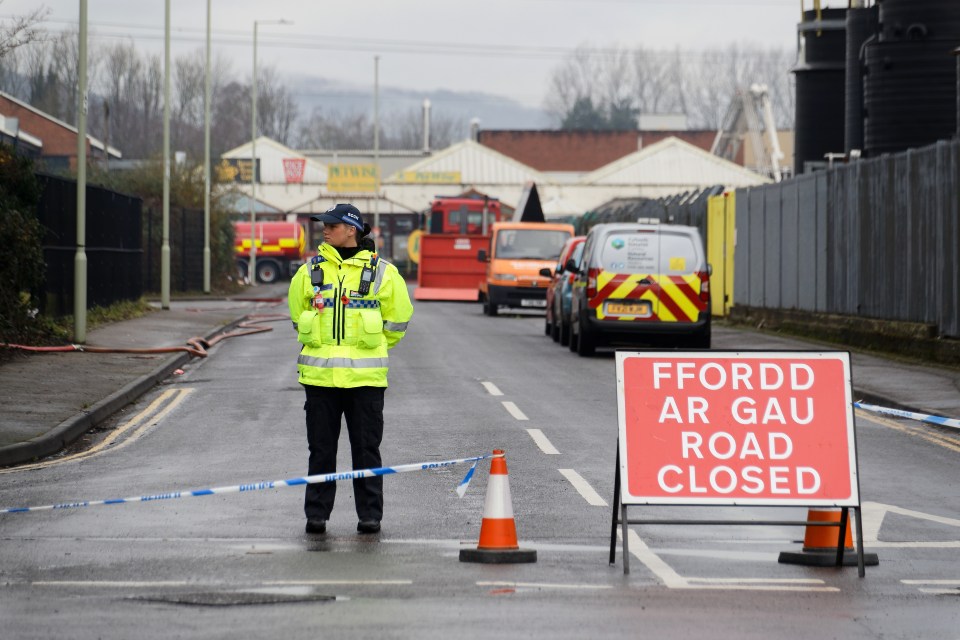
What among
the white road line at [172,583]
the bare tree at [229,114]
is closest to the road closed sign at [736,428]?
the white road line at [172,583]

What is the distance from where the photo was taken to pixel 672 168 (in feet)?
308

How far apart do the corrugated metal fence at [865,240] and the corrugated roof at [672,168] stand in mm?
60195

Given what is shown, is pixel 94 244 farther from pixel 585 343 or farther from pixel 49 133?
pixel 49 133

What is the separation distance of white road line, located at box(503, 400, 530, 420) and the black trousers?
6.25m

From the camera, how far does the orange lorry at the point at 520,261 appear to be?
125 feet

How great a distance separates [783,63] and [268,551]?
136521 mm

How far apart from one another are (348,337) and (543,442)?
4717 millimetres

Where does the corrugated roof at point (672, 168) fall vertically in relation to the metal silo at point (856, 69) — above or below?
above

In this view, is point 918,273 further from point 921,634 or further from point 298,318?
point 921,634

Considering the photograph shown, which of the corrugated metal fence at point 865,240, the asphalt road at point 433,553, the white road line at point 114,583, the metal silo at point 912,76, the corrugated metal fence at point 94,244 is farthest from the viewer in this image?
the metal silo at point 912,76

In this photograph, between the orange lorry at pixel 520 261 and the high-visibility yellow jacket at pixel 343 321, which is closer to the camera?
the high-visibility yellow jacket at pixel 343 321

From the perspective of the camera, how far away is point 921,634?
22.1 feet

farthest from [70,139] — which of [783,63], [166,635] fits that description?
[783,63]

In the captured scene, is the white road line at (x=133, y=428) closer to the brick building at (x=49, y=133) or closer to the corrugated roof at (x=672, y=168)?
the brick building at (x=49, y=133)
